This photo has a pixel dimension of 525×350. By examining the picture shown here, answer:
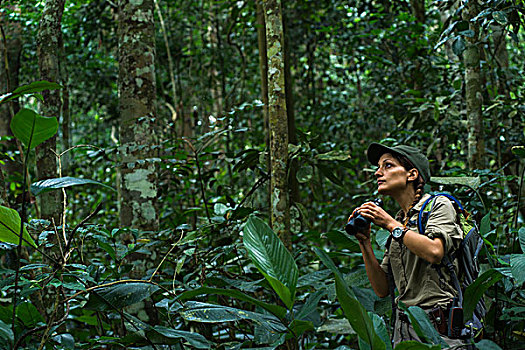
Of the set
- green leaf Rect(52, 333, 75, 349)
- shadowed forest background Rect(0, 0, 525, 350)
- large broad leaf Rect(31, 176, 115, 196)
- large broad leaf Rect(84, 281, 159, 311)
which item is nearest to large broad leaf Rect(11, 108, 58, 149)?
shadowed forest background Rect(0, 0, 525, 350)

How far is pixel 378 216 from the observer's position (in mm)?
2047

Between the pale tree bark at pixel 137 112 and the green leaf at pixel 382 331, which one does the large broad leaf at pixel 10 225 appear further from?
the pale tree bark at pixel 137 112

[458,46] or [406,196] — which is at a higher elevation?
[458,46]

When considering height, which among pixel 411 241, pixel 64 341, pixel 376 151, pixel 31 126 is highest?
pixel 31 126

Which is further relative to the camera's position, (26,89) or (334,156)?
(334,156)

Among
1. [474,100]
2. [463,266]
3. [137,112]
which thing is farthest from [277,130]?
[474,100]

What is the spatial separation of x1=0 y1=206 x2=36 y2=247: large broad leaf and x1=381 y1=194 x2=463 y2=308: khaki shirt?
1.49m

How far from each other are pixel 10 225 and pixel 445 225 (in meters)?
1.62

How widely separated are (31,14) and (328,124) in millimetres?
3985

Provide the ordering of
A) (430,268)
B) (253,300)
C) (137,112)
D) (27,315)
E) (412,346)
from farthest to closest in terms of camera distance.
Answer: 1. (137,112)
2. (27,315)
3. (430,268)
4. (253,300)
5. (412,346)

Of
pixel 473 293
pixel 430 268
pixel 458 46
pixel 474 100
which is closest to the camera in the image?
pixel 473 293

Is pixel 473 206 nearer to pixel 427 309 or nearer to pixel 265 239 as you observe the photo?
pixel 427 309

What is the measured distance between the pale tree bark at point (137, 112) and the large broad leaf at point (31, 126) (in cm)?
139

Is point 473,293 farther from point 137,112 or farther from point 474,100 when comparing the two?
point 137,112
